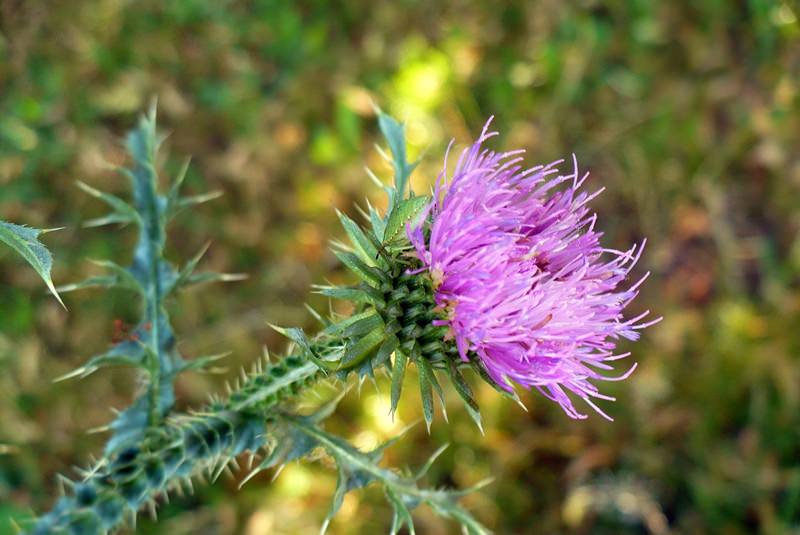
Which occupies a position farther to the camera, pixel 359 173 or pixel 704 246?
pixel 704 246

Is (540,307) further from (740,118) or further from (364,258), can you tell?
(740,118)

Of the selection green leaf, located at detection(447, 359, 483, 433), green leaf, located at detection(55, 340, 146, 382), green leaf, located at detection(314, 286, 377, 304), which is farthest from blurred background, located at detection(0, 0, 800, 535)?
green leaf, located at detection(314, 286, 377, 304)

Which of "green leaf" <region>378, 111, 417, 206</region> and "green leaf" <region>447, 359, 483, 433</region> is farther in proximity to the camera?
"green leaf" <region>378, 111, 417, 206</region>

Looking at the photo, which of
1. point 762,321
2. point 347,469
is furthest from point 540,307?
point 762,321

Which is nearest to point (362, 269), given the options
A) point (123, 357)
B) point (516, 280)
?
point (516, 280)

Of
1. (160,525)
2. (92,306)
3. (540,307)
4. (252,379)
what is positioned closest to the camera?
(540,307)

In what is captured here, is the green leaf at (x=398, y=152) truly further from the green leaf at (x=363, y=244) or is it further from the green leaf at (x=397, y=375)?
the green leaf at (x=397, y=375)

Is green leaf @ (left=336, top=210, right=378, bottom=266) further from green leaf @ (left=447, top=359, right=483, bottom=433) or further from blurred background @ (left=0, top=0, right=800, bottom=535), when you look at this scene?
blurred background @ (left=0, top=0, right=800, bottom=535)

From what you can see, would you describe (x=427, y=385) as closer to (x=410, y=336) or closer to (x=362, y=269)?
(x=410, y=336)

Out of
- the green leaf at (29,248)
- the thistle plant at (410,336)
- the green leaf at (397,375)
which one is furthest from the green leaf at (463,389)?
Answer: the green leaf at (29,248)
